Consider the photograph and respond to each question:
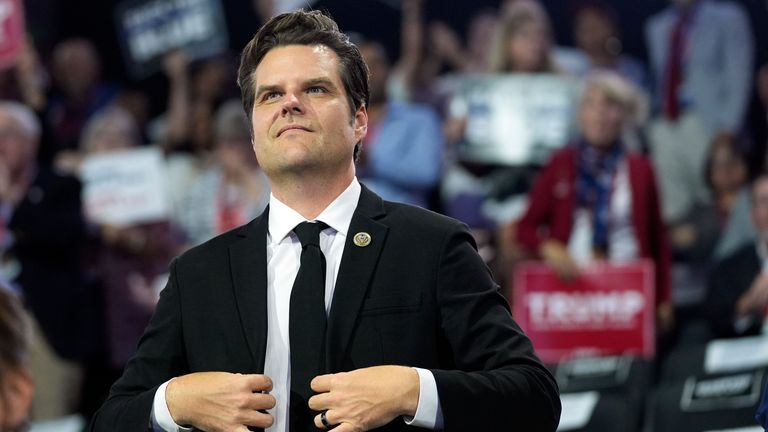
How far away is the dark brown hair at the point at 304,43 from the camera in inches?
77.0

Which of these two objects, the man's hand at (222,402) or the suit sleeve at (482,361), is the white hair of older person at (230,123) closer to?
the suit sleeve at (482,361)

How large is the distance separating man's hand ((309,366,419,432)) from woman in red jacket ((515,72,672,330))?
4807mm

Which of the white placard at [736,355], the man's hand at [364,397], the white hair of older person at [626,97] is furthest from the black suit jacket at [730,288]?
the man's hand at [364,397]

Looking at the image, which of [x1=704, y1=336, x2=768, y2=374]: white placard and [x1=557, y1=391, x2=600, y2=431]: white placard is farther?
[x1=704, y1=336, x2=768, y2=374]: white placard

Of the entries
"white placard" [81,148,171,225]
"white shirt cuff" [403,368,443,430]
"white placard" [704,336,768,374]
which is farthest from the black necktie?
"white placard" [81,148,171,225]

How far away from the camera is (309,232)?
1910mm

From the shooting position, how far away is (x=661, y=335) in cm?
637

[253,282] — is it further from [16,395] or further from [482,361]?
[16,395]

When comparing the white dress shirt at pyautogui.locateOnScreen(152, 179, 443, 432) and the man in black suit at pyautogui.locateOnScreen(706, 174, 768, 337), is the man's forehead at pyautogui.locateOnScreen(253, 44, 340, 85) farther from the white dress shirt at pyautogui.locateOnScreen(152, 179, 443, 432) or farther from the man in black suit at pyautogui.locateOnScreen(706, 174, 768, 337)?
the man in black suit at pyautogui.locateOnScreen(706, 174, 768, 337)

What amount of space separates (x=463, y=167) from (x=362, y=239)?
16.2 feet

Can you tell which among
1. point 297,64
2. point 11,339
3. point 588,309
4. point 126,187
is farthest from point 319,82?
point 126,187

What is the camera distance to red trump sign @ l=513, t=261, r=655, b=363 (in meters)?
6.37

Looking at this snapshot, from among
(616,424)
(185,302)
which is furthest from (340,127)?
(616,424)

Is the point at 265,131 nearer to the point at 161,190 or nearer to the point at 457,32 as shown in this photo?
the point at 457,32
